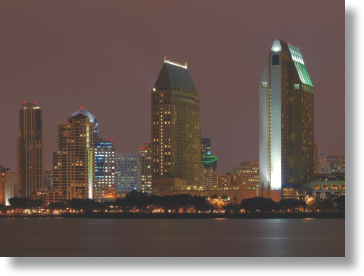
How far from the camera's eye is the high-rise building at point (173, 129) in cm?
13150

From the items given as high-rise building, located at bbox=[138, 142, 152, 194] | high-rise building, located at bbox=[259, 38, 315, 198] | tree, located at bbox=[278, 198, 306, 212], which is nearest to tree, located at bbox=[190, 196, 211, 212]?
high-rise building, located at bbox=[259, 38, 315, 198]

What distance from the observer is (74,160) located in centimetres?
15450

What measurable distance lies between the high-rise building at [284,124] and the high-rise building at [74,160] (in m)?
51.1

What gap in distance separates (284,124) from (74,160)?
2174 inches

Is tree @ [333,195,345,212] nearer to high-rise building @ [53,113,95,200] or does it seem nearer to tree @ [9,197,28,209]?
tree @ [9,197,28,209]

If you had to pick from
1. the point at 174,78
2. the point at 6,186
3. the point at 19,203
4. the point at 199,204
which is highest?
the point at 174,78

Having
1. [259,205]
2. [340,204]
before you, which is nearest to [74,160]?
[259,205]

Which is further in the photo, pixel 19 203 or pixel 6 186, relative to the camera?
pixel 6 186

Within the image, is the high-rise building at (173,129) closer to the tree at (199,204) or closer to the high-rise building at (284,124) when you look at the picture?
the high-rise building at (284,124)

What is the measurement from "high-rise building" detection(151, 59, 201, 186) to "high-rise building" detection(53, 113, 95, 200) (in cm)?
2626

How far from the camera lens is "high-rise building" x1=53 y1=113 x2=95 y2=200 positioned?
152750 mm

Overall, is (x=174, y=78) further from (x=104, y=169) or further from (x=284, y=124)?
(x=104, y=169)

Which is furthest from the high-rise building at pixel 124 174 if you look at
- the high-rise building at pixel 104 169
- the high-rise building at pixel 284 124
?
the high-rise building at pixel 284 124

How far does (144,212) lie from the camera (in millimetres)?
106500
